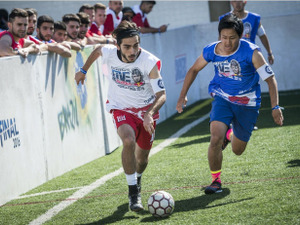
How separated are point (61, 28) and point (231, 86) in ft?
11.9

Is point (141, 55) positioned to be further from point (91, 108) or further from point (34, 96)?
point (91, 108)

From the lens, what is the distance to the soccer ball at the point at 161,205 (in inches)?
224

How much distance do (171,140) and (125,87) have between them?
13.9 feet

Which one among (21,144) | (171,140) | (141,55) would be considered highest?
(141,55)

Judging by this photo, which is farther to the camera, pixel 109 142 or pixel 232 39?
pixel 109 142

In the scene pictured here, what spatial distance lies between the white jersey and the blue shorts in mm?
734

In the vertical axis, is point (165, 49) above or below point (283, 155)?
above

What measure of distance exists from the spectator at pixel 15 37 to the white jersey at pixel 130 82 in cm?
154

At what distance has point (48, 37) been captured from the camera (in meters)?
9.13

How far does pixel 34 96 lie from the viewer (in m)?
7.96

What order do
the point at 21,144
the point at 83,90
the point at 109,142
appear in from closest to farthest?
the point at 21,144 < the point at 83,90 < the point at 109,142

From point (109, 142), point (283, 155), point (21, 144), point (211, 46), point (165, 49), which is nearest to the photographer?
point (211, 46)

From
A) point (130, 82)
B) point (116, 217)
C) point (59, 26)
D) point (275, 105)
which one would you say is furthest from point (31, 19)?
point (275, 105)

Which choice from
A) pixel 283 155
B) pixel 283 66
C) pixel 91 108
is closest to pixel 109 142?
pixel 91 108
